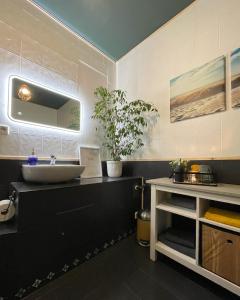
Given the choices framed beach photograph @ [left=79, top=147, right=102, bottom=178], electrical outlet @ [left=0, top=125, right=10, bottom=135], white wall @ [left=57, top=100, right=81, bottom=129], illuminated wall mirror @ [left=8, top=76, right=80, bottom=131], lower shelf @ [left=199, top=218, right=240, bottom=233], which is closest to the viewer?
lower shelf @ [left=199, top=218, right=240, bottom=233]

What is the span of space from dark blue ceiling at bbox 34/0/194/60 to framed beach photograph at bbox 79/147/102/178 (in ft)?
4.80

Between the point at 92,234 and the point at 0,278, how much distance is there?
0.67 m

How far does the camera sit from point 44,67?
64.6 inches

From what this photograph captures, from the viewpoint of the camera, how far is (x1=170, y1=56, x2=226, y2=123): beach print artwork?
1395mm

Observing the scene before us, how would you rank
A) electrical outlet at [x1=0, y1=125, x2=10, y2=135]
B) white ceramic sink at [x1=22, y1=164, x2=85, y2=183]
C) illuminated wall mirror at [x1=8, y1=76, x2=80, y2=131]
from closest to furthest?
1. white ceramic sink at [x1=22, y1=164, x2=85, y2=183]
2. electrical outlet at [x1=0, y1=125, x2=10, y2=135]
3. illuminated wall mirror at [x1=8, y1=76, x2=80, y2=131]

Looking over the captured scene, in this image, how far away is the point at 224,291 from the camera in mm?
1061

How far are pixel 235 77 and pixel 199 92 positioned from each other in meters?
0.29

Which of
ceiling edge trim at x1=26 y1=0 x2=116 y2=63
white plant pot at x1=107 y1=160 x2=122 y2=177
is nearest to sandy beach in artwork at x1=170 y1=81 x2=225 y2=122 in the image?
white plant pot at x1=107 y1=160 x2=122 y2=177

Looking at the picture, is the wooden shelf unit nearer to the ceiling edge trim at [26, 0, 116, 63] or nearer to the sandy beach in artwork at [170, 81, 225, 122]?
the sandy beach in artwork at [170, 81, 225, 122]

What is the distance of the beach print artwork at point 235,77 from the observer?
4.23 feet

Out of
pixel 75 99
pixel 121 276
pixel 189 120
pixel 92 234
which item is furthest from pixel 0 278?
pixel 189 120

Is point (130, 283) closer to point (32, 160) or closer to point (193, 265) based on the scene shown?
point (193, 265)

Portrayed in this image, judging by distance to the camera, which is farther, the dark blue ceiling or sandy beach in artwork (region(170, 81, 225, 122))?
the dark blue ceiling

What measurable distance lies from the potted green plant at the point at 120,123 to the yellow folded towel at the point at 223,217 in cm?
110
